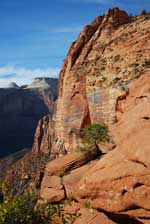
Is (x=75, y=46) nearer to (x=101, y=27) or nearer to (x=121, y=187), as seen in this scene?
(x=101, y=27)

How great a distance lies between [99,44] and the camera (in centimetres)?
9650

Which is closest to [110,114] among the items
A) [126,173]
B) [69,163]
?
[69,163]

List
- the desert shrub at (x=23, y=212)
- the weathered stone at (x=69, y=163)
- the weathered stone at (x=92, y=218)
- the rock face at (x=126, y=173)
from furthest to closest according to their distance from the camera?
1. the weathered stone at (x=69, y=163)
2. the weathered stone at (x=92, y=218)
3. the rock face at (x=126, y=173)
4. the desert shrub at (x=23, y=212)

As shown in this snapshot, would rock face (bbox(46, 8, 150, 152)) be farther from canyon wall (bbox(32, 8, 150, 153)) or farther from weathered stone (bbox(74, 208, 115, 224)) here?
weathered stone (bbox(74, 208, 115, 224))

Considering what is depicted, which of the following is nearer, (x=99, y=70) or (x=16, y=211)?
(x=16, y=211)

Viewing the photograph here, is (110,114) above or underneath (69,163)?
above

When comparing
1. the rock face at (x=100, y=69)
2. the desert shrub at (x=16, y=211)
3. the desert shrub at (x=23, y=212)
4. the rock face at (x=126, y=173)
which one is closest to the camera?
the desert shrub at (x=16, y=211)

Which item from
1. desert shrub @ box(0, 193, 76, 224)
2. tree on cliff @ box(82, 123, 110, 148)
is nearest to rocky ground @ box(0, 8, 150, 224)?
tree on cliff @ box(82, 123, 110, 148)

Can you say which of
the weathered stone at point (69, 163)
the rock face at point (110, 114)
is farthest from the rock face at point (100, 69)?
the weathered stone at point (69, 163)

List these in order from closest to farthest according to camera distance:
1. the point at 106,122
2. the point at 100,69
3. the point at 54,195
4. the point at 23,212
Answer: the point at 23,212 → the point at 54,195 → the point at 106,122 → the point at 100,69

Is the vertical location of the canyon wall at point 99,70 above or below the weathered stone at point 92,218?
above

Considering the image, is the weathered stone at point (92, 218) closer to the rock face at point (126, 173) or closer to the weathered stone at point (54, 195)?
the rock face at point (126, 173)

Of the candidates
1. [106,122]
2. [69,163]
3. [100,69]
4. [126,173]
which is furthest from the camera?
[100,69]

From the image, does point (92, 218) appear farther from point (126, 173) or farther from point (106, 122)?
point (106, 122)
